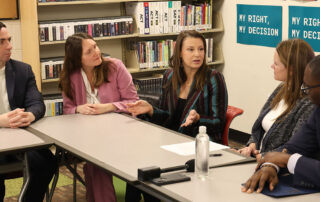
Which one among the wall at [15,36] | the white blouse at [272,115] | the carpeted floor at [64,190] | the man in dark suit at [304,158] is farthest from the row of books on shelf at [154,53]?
the man in dark suit at [304,158]

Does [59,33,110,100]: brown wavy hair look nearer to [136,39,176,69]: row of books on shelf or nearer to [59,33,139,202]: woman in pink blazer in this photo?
[59,33,139,202]: woman in pink blazer

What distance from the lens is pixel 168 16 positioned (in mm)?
5715

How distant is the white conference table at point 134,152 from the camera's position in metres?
2.21

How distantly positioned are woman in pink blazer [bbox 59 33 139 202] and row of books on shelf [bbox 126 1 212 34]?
1.69 metres

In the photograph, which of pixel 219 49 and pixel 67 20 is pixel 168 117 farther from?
pixel 219 49

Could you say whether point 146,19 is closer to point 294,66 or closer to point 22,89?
point 22,89

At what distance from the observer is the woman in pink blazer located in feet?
12.6

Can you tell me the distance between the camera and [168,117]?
3787 millimetres

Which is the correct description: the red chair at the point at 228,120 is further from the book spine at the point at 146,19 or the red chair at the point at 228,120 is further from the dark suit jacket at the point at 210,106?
the book spine at the point at 146,19

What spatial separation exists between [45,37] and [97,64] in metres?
1.46

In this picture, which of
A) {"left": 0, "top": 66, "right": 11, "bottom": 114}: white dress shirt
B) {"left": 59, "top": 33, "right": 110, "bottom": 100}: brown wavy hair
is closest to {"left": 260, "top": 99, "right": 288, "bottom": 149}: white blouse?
{"left": 59, "top": 33, "right": 110, "bottom": 100}: brown wavy hair

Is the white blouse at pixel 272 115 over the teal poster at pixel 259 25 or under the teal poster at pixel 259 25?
under

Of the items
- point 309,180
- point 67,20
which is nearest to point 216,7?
point 67,20

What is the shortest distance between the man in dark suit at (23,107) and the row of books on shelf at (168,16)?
206 cm
